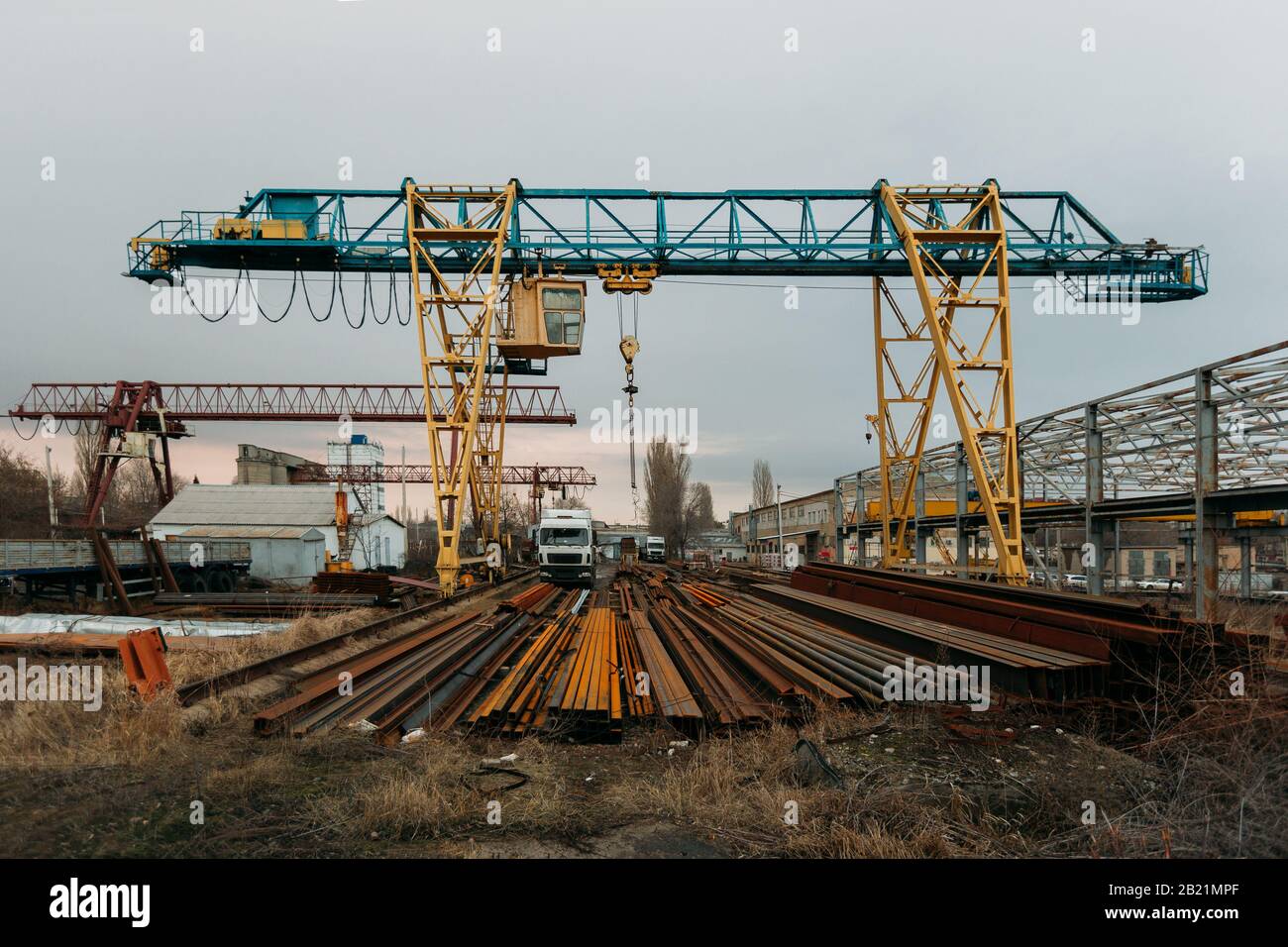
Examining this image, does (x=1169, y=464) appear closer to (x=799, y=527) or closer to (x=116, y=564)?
(x=116, y=564)

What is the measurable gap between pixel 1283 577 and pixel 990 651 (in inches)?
709

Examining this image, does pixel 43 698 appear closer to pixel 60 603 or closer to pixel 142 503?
pixel 60 603

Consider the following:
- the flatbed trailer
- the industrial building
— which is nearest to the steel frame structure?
the industrial building

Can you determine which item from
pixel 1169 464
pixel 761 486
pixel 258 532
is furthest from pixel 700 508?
pixel 1169 464

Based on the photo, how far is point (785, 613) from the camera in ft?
34.8

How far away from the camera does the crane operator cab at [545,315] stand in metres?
14.3

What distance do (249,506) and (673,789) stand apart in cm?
3692

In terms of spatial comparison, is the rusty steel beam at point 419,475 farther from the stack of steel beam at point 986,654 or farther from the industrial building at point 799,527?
the stack of steel beam at point 986,654

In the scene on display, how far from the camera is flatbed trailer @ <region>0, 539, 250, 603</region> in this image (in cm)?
1970

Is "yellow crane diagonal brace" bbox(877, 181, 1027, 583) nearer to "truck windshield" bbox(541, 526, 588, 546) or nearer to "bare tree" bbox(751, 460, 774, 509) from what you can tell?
"truck windshield" bbox(541, 526, 588, 546)

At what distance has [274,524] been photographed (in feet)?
108

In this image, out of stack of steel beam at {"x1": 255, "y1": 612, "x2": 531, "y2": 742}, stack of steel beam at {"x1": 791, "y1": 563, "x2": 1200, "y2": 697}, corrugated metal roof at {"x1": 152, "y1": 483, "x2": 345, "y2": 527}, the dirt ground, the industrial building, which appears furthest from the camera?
the industrial building

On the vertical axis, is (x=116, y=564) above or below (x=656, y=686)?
below

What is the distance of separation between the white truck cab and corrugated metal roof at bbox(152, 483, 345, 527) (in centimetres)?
1864
